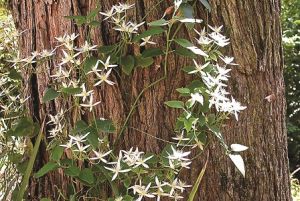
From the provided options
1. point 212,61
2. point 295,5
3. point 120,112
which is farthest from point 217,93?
point 295,5

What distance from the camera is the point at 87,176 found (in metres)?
1.23

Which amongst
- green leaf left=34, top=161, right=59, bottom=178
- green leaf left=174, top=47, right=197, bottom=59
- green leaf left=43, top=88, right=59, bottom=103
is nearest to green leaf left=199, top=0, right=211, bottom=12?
green leaf left=174, top=47, right=197, bottom=59

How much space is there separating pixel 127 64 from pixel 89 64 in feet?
0.29

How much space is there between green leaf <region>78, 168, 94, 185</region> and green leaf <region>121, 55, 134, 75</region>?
0.24m

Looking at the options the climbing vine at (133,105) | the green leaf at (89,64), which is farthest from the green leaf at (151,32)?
the green leaf at (89,64)

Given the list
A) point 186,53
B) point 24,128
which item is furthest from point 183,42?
point 24,128

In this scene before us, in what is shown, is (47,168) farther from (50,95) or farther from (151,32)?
(151,32)

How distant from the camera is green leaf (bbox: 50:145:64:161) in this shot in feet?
4.00

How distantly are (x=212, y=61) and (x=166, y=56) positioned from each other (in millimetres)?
127

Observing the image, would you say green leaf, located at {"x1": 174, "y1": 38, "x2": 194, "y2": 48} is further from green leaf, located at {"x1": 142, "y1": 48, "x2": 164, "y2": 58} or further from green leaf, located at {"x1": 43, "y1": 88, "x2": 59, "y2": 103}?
green leaf, located at {"x1": 43, "y1": 88, "x2": 59, "y2": 103}

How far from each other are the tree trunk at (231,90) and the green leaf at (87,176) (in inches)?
5.4

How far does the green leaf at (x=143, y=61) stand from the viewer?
126 cm

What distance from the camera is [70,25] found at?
133 centimetres

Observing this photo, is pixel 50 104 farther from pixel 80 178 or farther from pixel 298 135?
pixel 298 135
